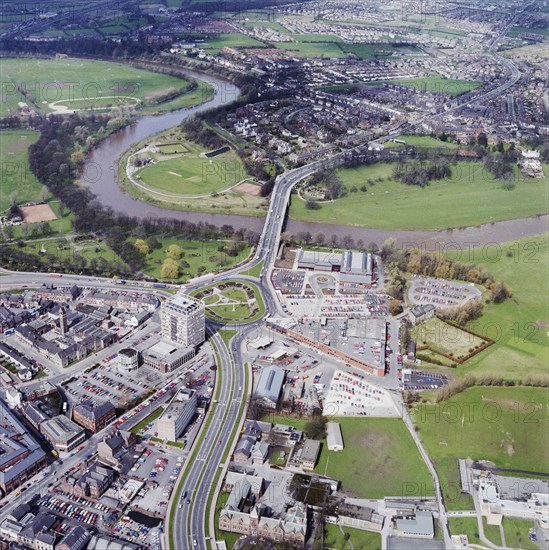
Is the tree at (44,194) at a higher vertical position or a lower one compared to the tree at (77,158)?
lower

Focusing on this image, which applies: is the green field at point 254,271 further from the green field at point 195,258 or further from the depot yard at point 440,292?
the depot yard at point 440,292

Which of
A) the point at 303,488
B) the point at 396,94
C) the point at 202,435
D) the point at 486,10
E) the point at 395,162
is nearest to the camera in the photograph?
the point at 303,488

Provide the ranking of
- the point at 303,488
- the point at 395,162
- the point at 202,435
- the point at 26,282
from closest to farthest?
the point at 303,488 < the point at 202,435 < the point at 26,282 < the point at 395,162

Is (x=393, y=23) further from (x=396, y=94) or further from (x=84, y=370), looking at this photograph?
(x=84, y=370)

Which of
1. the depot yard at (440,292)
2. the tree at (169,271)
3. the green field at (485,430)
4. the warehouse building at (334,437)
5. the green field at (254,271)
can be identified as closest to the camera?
the green field at (485,430)

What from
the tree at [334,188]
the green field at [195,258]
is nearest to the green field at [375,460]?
the green field at [195,258]

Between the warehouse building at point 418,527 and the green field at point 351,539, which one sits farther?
the warehouse building at point 418,527

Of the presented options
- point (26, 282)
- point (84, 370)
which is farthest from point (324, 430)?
point (26, 282)

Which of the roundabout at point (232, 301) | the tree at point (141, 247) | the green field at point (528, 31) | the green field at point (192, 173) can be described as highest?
the green field at point (528, 31)

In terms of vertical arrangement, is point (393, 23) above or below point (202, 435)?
above
